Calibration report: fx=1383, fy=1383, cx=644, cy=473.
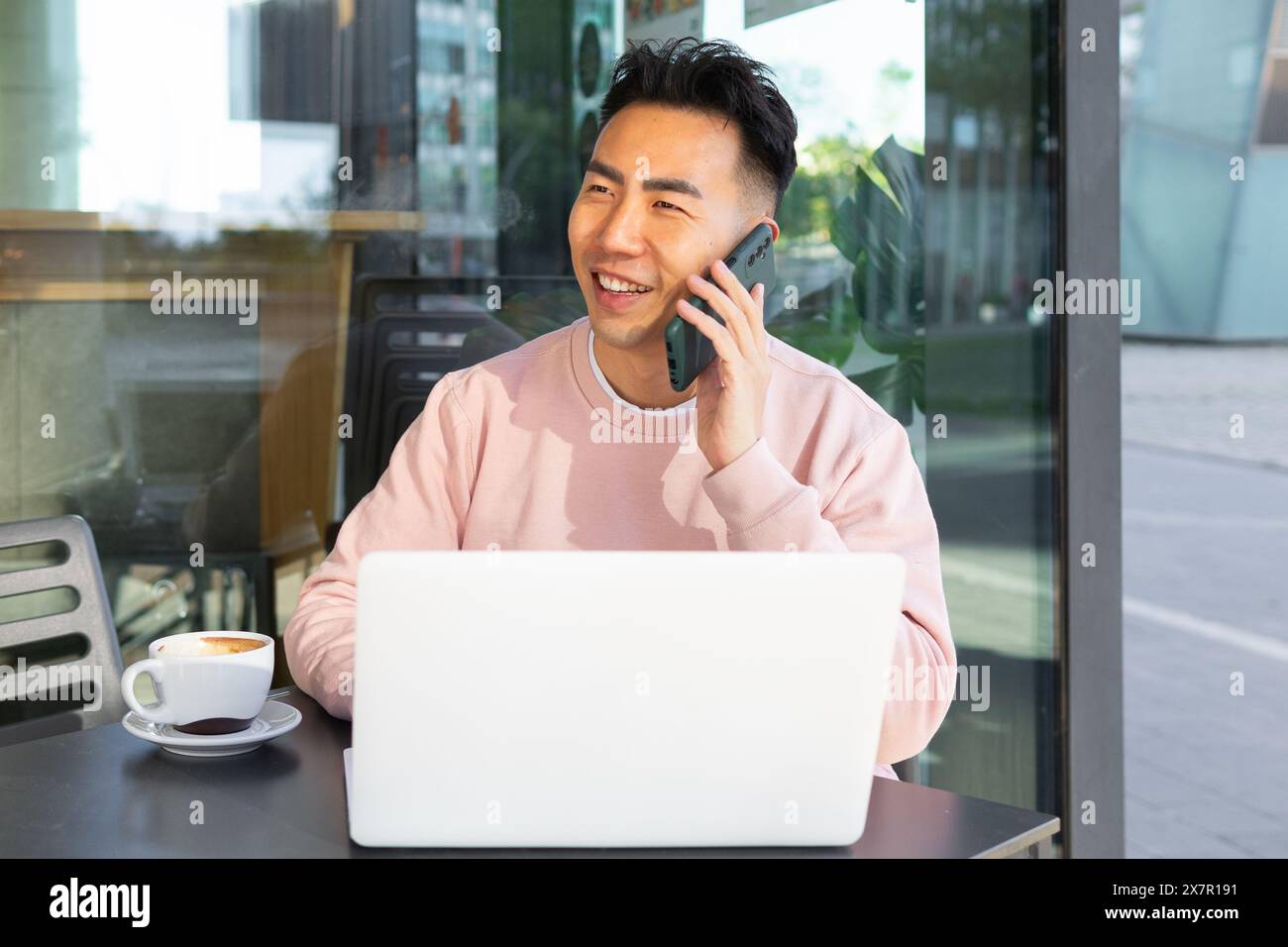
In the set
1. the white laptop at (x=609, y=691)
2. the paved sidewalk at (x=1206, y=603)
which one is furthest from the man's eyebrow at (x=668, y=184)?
the paved sidewalk at (x=1206, y=603)

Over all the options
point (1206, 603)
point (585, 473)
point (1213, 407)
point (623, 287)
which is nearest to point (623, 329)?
point (623, 287)

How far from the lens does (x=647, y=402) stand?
1.84 m

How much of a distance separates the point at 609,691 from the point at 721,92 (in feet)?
3.60

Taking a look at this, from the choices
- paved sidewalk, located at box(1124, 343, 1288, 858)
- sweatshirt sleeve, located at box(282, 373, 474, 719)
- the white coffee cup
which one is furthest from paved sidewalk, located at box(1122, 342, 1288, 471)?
the white coffee cup

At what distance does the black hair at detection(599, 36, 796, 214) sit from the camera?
1.84 m

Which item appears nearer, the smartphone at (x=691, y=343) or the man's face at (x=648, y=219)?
the smartphone at (x=691, y=343)

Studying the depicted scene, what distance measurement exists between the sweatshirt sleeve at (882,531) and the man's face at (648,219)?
305 mm

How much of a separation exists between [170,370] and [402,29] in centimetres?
97

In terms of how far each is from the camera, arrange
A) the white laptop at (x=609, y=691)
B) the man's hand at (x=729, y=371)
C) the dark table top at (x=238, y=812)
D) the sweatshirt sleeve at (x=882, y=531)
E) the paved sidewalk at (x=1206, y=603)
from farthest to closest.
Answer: the paved sidewalk at (x=1206, y=603)
the man's hand at (x=729, y=371)
the sweatshirt sleeve at (x=882, y=531)
the dark table top at (x=238, y=812)
the white laptop at (x=609, y=691)

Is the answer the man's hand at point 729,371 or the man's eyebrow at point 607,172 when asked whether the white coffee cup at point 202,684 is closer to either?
the man's hand at point 729,371

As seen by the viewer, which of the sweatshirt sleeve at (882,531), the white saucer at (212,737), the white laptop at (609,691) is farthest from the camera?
the sweatshirt sleeve at (882,531)

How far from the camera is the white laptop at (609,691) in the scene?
3.14ft

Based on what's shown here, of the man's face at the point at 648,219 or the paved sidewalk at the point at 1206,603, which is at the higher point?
the man's face at the point at 648,219

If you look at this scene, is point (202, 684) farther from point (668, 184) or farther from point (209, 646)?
point (668, 184)
